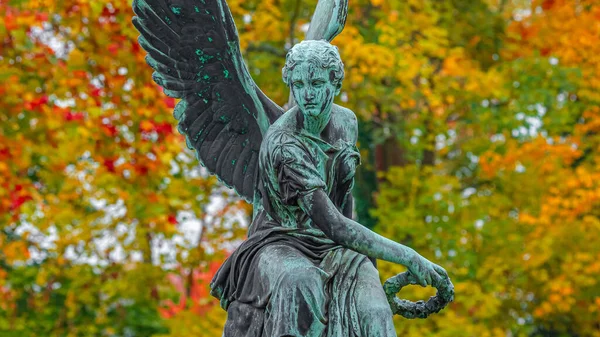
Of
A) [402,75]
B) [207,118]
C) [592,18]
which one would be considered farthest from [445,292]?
[592,18]

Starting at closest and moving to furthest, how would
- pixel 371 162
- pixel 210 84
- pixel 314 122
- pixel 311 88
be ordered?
1. pixel 311 88
2. pixel 314 122
3. pixel 210 84
4. pixel 371 162

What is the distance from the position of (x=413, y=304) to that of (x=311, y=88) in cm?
121

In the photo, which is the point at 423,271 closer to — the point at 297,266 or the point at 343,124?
the point at 297,266

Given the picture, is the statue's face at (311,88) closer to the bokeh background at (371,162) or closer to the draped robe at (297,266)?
the draped robe at (297,266)

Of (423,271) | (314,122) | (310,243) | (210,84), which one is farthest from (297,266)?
(210,84)

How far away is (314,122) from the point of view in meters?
5.63

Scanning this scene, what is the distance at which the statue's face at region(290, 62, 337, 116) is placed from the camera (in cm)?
545

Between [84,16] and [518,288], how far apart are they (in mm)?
7454

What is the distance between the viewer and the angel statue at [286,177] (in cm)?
537

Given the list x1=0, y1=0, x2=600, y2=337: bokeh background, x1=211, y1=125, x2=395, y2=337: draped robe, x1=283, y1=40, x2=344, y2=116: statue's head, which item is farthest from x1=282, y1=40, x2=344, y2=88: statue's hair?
x1=0, y1=0, x2=600, y2=337: bokeh background

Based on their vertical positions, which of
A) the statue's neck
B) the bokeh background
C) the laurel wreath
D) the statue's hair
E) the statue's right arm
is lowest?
the laurel wreath

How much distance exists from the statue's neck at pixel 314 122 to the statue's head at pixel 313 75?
7 cm

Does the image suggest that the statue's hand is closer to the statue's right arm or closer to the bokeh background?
the statue's right arm

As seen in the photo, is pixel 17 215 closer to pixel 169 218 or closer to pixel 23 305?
pixel 169 218
